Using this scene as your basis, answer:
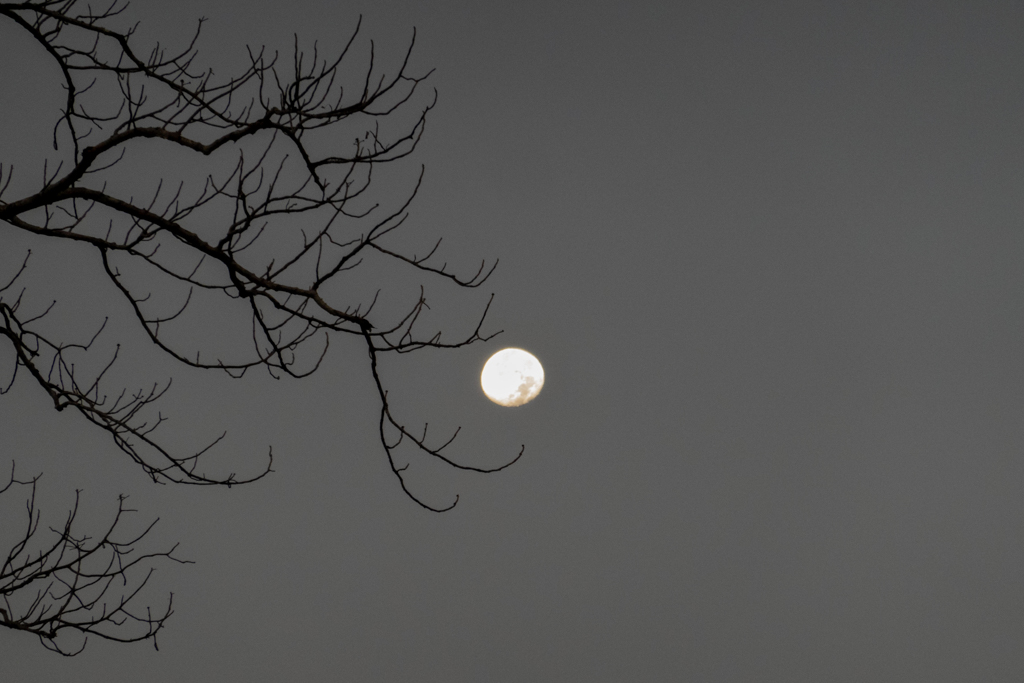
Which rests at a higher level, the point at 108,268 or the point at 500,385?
the point at 500,385

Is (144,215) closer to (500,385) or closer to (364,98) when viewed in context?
(364,98)

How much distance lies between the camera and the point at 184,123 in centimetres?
224

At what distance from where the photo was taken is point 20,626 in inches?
94.7

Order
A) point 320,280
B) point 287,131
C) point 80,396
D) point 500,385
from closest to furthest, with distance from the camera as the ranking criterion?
point 287,131 → point 320,280 → point 80,396 → point 500,385

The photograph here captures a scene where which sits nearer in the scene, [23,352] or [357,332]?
[357,332]

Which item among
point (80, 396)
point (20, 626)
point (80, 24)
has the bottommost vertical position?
point (20, 626)

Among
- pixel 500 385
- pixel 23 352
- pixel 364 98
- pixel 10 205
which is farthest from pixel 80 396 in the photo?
pixel 500 385

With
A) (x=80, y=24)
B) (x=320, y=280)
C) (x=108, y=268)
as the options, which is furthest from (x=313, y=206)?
(x=80, y=24)

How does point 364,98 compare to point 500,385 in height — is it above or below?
→ below

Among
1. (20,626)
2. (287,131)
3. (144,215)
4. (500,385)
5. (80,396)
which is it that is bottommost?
(20,626)

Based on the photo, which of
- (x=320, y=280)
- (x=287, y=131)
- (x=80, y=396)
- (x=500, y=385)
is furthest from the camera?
(x=500, y=385)

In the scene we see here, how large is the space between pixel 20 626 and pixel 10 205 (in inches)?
51.0

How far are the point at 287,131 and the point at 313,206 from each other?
0.74ft

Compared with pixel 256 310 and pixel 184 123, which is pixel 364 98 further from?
pixel 256 310
